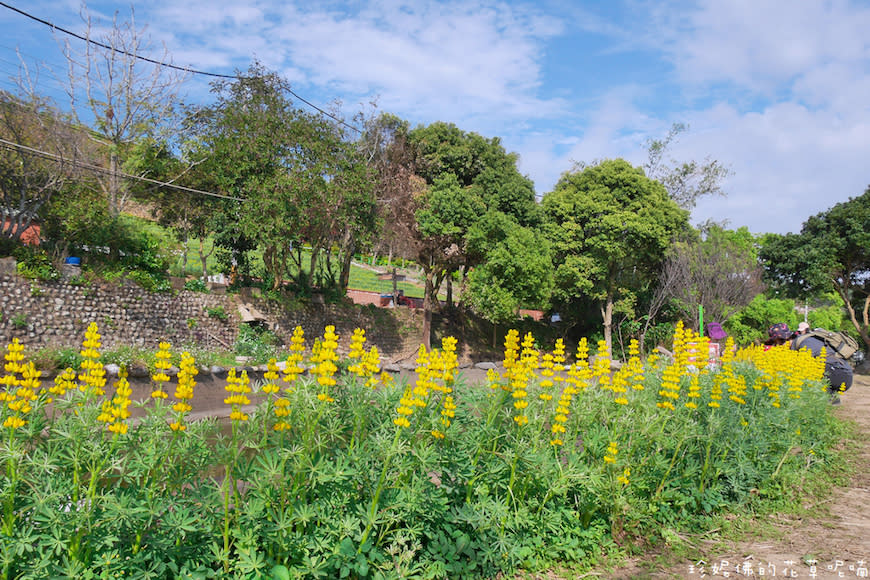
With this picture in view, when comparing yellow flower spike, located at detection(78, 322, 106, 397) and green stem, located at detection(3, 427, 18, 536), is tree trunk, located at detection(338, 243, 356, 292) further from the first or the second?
green stem, located at detection(3, 427, 18, 536)

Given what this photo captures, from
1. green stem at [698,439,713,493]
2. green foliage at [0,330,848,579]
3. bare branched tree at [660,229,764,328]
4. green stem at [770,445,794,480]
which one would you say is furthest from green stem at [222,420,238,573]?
bare branched tree at [660,229,764,328]

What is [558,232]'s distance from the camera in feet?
60.4

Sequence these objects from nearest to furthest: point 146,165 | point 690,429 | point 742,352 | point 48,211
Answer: point 690,429 < point 742,352 < point 48,211 < point 146,165

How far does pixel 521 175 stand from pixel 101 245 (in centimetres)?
1272

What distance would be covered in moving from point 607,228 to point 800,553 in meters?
15.3

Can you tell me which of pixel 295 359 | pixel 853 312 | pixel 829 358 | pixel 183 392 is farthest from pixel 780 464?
pixel 853 312

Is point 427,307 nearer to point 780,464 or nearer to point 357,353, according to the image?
point 780,464

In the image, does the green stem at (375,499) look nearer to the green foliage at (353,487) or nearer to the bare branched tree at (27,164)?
the green foliage at (353,487)

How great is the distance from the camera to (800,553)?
3.46 meters

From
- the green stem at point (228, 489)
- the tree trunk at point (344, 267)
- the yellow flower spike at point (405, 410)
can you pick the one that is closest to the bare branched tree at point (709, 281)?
the tree trunk at point (344, 267)

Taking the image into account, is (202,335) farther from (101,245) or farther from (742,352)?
(742,352)

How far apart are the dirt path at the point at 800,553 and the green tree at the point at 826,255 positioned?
15213mm

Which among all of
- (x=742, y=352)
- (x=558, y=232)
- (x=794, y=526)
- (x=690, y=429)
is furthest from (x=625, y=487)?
(x=558, y=232)

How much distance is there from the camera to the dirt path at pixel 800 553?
3195 millimetres
